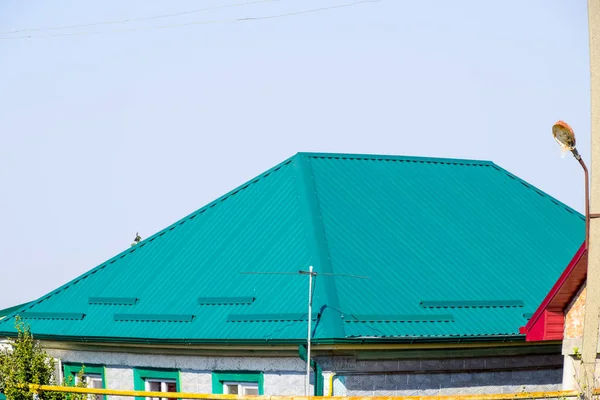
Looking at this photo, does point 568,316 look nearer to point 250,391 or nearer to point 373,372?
point 373,372

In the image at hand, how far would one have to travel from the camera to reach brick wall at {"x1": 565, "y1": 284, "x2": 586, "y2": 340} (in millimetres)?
18547

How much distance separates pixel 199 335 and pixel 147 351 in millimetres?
1755

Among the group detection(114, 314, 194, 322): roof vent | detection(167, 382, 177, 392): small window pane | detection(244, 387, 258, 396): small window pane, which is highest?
detection(114, 314, 194, 322): roof vent

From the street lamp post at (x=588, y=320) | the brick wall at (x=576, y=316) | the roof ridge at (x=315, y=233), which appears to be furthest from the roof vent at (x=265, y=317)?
the street lamp post at (x=588, y=320)

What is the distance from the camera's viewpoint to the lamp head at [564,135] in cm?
1667

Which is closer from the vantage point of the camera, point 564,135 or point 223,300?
point 564,135

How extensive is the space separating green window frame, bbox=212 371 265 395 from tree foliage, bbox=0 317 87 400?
87.1 inches

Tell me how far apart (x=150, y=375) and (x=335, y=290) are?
410cm

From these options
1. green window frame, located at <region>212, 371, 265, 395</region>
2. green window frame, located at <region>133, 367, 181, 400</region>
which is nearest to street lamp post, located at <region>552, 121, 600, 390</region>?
green window frame, located at <region>212, 371, 265, 395</region>

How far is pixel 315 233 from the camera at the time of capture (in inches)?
945

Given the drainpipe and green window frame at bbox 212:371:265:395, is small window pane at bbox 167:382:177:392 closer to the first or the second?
green window frame at bbox 212:371:265:395

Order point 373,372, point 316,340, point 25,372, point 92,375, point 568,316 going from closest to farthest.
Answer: point 568,316 → point 316,340 → point 373,372 → point 25,372 → point 92,375

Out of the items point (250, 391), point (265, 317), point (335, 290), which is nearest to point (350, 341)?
point (335, 290)

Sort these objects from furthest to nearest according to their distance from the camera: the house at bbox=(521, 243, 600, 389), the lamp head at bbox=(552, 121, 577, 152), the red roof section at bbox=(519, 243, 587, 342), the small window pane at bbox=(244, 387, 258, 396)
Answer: the small window pane at bbox=(244, 387, 258, 396) → the red roof section at bbox=(519, 243, 587, 342) → the house at bbox=(521, 243, 600, 389) → the lamp head at bbox=(552, 121, 577, 152)
